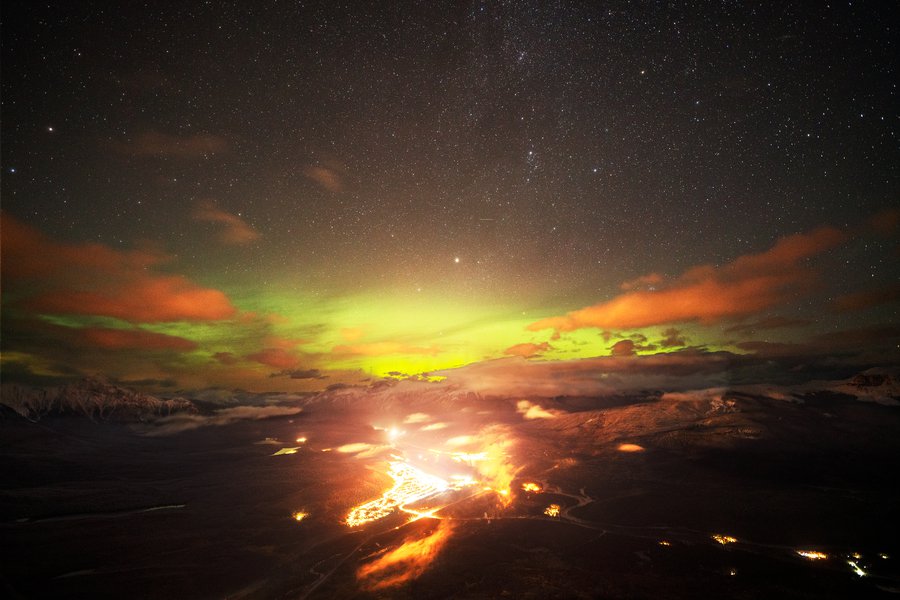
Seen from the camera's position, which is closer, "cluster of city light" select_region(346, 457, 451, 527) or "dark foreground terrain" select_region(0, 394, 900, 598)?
"dark foreground terrain" select_region(0, 394, 900, 598)

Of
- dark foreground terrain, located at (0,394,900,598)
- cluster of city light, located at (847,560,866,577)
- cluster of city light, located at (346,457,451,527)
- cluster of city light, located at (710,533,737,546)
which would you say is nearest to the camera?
dark foreground terrain, located at (0,394,900,598)

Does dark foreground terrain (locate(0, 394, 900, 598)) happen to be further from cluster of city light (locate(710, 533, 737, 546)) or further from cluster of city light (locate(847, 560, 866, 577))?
cluster of city light (locate(710, 533, 737, 546))

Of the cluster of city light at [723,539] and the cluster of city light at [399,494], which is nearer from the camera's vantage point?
the cluster of city light at [723,539]

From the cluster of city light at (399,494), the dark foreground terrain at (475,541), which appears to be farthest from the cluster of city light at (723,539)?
the cluster of city light at (399,494)

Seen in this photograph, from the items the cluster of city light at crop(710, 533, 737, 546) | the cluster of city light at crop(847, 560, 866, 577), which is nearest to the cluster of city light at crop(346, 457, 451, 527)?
the cluster of city light at crop(710, 533, 737, 546)

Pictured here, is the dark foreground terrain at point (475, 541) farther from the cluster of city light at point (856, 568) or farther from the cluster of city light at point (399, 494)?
the cluster of city light at point (399, 494)

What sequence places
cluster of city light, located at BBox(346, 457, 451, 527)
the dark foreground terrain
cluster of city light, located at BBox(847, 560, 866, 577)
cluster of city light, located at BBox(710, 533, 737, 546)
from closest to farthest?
1. the dark foreground terrain
2. cluster of city light, located at BBox(847, 560, 866, 577)
3. cluster of city light, located at BBox(710, 533, 737, 546)
4. cluster of city light, located at BBox(346, 457, 451, 527)

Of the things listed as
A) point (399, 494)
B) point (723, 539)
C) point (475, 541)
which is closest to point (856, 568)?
point (723, 539)

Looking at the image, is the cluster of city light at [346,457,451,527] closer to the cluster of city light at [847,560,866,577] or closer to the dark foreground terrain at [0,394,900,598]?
the dark foreground terrain at [0,394,900,598]
